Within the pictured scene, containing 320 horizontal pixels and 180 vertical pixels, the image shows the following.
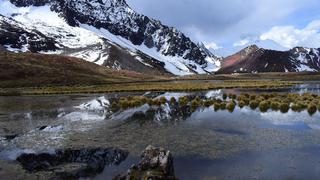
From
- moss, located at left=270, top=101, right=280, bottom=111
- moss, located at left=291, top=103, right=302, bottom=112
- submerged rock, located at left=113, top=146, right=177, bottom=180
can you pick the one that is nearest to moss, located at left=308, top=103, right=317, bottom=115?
moss, located at left=291, top=103, right=302, bottom=112

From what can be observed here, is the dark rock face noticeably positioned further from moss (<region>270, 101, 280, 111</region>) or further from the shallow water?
moss (<region>270, 101, 280, 111</region>)

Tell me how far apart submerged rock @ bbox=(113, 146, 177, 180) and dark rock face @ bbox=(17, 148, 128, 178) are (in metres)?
3.17

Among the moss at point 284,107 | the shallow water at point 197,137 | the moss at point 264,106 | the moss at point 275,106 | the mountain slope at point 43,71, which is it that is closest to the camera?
the shallow water at point 197,137

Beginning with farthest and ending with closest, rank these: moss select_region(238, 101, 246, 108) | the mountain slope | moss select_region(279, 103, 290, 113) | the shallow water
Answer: the mountain slope → moss select_region(238, 101, 246, 108) → moss select_region(279, 103, 290, 113) → the shallow water

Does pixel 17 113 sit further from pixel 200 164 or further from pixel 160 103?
pixel 200 164

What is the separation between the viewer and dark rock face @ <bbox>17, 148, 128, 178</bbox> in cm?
2272

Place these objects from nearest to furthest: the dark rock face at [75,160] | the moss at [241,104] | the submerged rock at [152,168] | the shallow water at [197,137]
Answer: the submerged rock at [152,168], the dark rock face at [75,160], the shallow water at [197,137], the moss at [241,104]

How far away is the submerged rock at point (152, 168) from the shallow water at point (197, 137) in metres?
1.72

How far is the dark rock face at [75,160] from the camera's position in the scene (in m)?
22.7

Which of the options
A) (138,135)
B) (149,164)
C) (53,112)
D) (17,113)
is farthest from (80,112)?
(149,164)

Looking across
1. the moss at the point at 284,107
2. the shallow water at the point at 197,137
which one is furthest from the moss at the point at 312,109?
the moss at the point at 284,107

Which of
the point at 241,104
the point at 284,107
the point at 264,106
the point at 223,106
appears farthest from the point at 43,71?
the point at 284,107

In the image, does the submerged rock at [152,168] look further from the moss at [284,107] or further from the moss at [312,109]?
the moss at [284,107]

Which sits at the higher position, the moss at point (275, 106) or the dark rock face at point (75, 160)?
the moss at point (275, 106)
